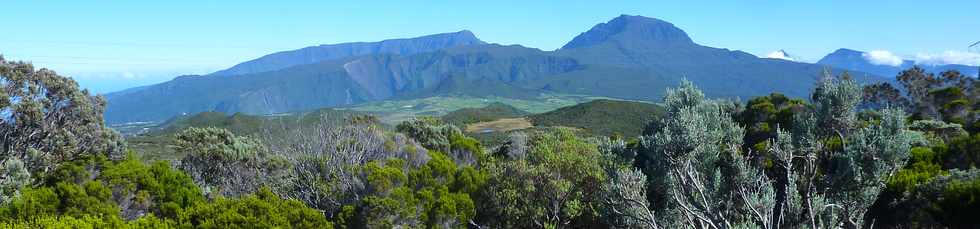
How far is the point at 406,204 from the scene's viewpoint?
58.7ft

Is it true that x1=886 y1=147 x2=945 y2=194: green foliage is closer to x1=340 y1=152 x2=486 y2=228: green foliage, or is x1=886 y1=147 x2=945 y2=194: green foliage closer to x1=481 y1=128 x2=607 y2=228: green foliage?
x1=481 y1=128 x2=607 y2=228: green foliage

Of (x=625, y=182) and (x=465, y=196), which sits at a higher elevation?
(x=625, y=182)

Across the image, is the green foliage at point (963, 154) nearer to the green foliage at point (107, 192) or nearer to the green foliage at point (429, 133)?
the green foliage at point (429, 133)

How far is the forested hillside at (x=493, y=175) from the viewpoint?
10.7 metres

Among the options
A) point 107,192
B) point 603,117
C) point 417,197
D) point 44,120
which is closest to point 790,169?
point 417,197

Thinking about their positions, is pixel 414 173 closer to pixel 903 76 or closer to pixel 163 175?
pixel 163 175

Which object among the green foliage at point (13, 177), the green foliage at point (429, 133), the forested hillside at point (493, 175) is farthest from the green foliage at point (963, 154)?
the green foliage at point (13, 177)

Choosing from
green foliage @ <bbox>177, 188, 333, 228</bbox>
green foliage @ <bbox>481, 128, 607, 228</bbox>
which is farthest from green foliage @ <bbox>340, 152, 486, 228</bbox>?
green foliage @ <bbox>177, 188, 333, 228</bbox>

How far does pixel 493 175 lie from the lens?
19938mm

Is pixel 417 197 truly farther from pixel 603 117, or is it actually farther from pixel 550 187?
pixel 603 117

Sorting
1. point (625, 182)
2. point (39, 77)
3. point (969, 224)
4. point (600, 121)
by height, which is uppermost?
point (39, 77)

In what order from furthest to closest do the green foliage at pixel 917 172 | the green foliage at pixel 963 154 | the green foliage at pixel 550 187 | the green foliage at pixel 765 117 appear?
the green foliage at pixel 765 117 < the green foliage at pixel 550 187 < the green foliage at pixel 963 154 < the green foliage at pixel 917 172

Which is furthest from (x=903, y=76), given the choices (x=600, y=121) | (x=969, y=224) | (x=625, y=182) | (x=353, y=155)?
(x=625, y=182)

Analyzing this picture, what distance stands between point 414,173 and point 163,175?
8640mm
